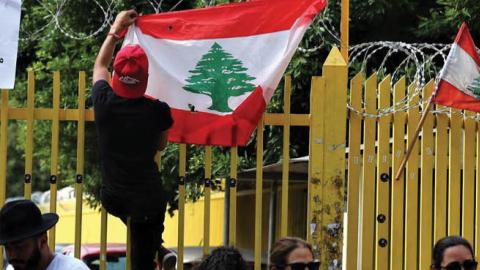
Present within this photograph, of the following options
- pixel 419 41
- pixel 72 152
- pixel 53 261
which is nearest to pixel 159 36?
pixel 53 261

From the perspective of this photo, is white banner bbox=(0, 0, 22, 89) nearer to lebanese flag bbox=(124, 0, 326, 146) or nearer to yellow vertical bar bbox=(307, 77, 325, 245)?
lebanese flag bbox=(124, 0, 326, 146)

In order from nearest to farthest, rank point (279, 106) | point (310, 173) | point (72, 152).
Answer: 1. point (310, 173)
2. point (279, 106)
3. point (72, 152)

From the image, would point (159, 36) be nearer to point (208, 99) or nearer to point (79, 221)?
point (208, 99)

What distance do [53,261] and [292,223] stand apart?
7.10m

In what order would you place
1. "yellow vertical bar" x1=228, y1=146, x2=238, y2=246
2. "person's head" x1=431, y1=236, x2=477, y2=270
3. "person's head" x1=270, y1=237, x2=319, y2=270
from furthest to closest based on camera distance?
"yellow vertical bar" x1=228, y1=146, x2=238, y2=246
"person's head" x1=431, y1=236, x2=477, y2=270
"person's head" x1=270, y1=237, x2=319, y2=270

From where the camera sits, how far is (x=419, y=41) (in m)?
11.1

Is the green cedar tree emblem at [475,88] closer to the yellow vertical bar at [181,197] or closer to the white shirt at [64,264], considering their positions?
the yellow vertical bar at [181,197]

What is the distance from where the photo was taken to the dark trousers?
247 inches

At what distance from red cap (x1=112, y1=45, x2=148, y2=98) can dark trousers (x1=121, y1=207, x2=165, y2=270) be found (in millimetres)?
835

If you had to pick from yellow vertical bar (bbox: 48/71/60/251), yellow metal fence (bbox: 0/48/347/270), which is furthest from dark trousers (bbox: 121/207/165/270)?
yellow vertical bar (bbox: 48/71/60/251)

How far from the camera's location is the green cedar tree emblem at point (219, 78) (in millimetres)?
6547

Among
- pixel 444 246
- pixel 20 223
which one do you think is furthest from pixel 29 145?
pixel 444 246

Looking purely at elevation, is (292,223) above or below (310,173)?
below

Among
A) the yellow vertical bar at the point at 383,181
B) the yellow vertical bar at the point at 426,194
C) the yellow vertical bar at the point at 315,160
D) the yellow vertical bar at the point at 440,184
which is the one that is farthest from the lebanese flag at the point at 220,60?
the yellow vertical bar at the point at 440,184
